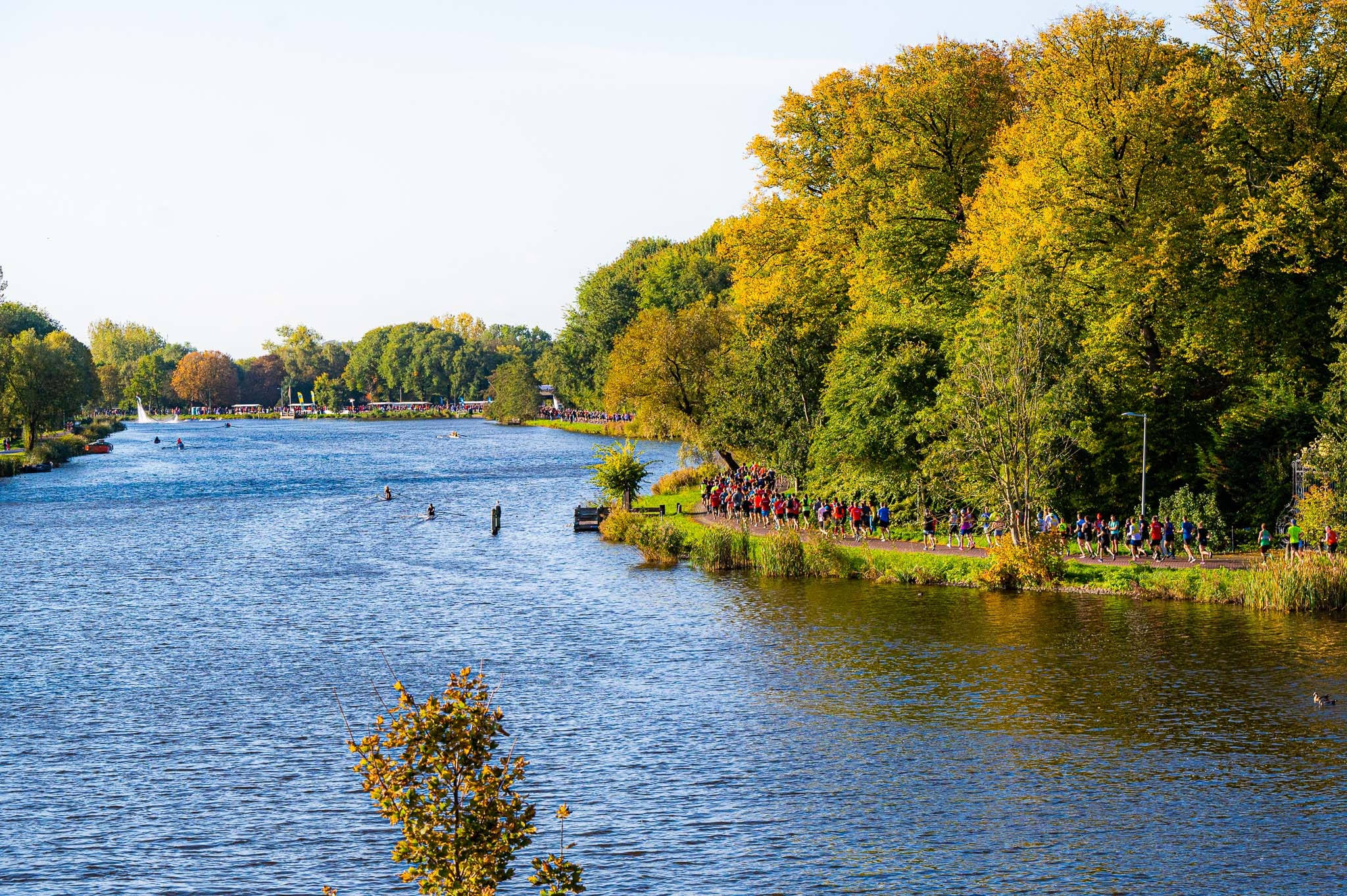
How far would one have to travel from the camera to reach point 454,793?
12.7 meters

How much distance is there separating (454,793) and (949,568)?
34.9m

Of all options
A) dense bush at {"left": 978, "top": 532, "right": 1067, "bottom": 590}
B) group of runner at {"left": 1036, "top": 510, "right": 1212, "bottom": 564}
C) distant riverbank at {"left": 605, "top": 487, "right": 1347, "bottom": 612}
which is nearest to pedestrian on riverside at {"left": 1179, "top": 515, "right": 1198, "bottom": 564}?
group of runner at {"left": 1036, "top": 510, "right": 1212, "bottom": 564}

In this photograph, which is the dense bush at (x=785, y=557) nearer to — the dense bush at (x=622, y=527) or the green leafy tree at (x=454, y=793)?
the dense bush at (x=622, y=527)

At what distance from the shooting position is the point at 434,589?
4900 cm

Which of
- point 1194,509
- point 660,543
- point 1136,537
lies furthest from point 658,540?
point 1194,509

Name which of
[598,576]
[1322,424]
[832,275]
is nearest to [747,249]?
[832,275]

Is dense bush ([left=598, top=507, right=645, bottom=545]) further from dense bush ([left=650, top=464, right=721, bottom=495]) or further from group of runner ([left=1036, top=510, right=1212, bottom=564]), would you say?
group of runner ([left=1036, top=510, right=1212, bottom=564])

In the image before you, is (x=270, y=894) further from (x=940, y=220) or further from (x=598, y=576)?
(x=940, y=220)

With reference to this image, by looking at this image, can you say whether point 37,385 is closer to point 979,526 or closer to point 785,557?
point 785,557

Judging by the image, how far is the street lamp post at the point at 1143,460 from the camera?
43094mm

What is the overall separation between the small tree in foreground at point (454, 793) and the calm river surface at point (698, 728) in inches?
341

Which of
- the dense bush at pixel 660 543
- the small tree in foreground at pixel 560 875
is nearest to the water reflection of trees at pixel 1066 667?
the dense bush at pixel 660 543

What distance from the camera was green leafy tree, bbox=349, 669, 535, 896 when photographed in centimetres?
1242

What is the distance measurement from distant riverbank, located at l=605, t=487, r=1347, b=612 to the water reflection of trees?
702 mm
